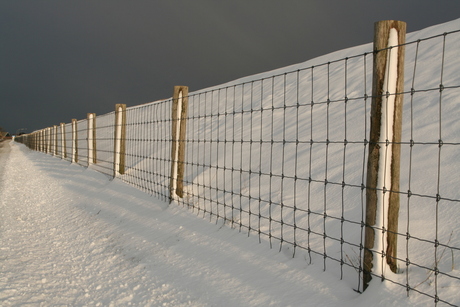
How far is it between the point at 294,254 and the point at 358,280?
730mm

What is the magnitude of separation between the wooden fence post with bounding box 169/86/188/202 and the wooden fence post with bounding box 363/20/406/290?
3.84 m

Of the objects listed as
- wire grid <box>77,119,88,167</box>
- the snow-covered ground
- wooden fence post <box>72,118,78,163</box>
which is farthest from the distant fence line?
wooden fence post <box>72,118,78,163</box>

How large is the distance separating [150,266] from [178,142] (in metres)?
2.78

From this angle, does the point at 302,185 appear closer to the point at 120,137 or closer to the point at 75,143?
the point at 120,137

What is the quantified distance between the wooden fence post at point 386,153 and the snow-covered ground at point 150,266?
260 millimetres

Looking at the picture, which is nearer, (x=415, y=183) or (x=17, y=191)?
(x=415, y=183)

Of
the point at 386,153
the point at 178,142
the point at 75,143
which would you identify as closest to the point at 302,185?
the point at 386,153

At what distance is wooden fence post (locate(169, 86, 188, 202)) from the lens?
6295 mm

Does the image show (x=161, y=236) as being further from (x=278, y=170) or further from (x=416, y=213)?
(x=416, y=213)

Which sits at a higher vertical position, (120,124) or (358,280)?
(120,124)

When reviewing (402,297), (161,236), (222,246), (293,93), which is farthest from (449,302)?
(293,93)

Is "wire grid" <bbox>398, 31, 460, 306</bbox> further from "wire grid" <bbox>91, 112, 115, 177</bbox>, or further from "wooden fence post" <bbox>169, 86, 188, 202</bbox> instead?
"wire grid" <bbox>91, 112, 115, 177</bbox>

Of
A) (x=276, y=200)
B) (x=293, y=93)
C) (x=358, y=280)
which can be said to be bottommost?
(x=358, y=280)

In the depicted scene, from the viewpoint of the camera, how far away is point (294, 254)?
3.65 m
